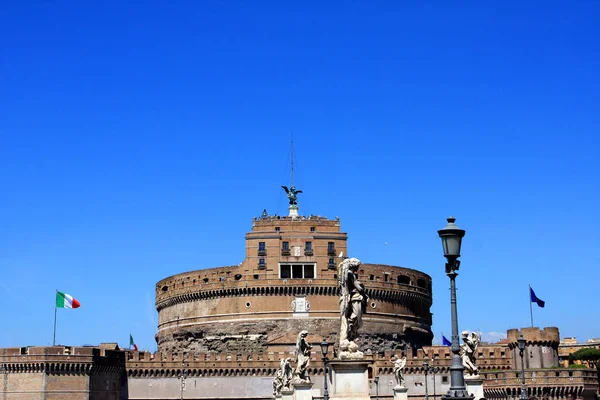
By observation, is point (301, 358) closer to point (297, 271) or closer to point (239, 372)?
point (239, 372)

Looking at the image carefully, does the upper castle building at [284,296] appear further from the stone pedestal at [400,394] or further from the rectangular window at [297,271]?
the stone pedestal at [400,394]

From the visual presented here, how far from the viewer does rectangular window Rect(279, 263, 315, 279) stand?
86000 mm

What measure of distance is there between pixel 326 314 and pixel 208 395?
14.1 metres

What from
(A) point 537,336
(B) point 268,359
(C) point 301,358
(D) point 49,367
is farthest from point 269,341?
(C) point 301,358

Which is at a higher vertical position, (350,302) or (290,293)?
(290,293)

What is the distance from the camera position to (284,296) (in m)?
84.5

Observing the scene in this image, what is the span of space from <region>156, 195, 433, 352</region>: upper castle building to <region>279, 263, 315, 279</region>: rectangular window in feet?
0.33

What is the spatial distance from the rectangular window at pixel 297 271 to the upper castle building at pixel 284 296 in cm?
10

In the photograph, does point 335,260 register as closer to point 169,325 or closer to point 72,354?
point 169,325

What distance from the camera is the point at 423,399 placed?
78812 millimetres

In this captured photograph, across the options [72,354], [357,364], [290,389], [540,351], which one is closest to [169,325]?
[72,354]

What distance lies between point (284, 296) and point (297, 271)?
10.6 ft

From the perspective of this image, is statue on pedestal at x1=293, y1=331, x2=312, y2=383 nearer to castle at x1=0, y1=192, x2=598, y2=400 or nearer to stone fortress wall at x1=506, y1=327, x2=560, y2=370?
castle at x1=0, y1=192, x2=598, y2=400

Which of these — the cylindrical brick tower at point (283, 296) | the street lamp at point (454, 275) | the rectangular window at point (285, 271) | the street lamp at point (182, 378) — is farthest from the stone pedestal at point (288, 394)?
the rectangular window at point (285, 271)
